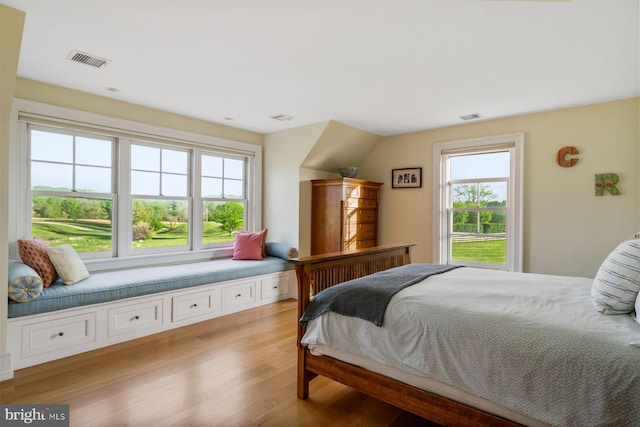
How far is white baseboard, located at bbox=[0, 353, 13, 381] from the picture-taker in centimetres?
240

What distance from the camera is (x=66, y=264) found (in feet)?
9.72

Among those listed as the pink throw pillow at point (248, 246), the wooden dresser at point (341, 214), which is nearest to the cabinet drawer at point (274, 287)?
the pink throw pillow at point (248, 246)

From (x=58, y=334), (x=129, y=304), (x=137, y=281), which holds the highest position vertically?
(x=137, y=281)

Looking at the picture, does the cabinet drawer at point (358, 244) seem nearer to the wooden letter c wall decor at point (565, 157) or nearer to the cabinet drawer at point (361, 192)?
the cabinet drawer at point (361, 192)

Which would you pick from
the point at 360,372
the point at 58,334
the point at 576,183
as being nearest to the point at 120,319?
the point at 58,334

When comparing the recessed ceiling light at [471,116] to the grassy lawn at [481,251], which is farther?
the grassy lawn at [481,251]

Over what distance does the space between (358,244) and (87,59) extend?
3598 mm

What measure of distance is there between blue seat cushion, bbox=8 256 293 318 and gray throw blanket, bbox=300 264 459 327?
189 centimetres

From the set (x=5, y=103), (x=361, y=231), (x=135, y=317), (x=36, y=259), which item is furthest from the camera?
(x=361, y=231)

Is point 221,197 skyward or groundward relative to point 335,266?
skyward

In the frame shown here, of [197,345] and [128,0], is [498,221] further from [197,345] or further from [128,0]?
[128,0]

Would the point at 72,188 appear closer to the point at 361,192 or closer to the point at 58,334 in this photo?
the point at 58,334

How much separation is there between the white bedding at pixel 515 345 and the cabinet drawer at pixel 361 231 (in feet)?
8.28

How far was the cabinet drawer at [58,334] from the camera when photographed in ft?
8.55
